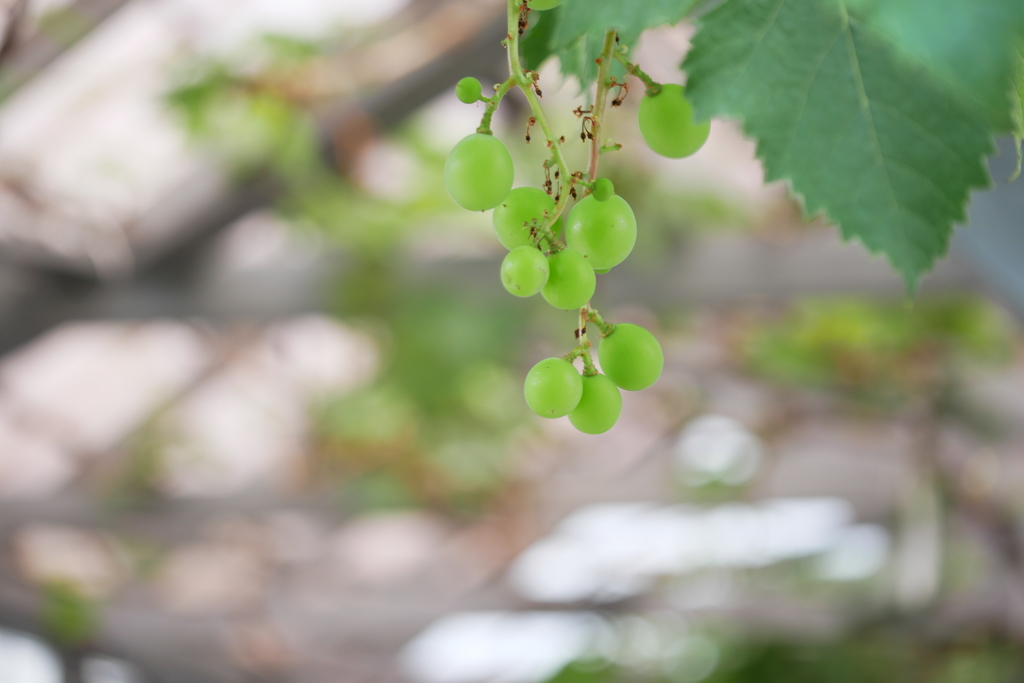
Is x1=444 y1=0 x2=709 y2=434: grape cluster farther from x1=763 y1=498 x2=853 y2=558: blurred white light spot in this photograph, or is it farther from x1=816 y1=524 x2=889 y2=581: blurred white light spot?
x1=816 y1=524 x2=889 y2=581: blurred white light spot

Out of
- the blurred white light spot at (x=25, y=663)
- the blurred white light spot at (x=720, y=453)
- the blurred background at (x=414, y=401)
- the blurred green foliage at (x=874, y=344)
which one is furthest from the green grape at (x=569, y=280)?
the blurred white light spot at (x=25, y=663)

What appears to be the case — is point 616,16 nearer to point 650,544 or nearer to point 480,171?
point 480,171

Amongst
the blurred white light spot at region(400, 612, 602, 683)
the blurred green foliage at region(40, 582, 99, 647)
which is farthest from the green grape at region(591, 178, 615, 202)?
the blurred green foliage at region(40, 582, 99, 647)

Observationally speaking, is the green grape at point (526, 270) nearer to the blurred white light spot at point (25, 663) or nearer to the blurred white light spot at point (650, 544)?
the blurred white light spot at point (650, 544)

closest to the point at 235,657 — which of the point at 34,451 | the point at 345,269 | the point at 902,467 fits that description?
the point at 34,451

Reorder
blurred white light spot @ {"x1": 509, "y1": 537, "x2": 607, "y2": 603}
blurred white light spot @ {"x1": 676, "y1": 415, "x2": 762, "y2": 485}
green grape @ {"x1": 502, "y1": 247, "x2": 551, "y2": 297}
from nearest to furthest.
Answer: green grape @ {"x1": 502, "y1": 247, "x2": 551, "y2": 297} < blurred white light spot @ {"x1": 676, "y1": 415, "x2": 762, "y2": 485} < blurred white light spot @ {"x1": 509, "y1": 537, "x2": 607, "y2": 603}

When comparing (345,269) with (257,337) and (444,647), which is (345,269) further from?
(444,647)
